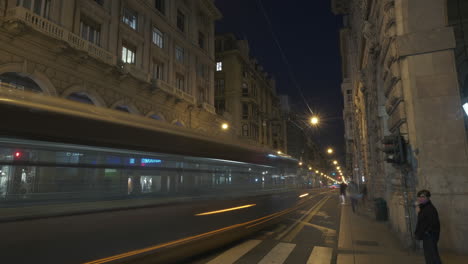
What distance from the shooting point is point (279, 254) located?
707 cm

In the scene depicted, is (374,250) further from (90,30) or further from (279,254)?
(90,30)

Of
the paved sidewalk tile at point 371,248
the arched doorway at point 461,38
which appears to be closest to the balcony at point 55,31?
the paved sidewalk tile at point 371,248

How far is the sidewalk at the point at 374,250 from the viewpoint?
646 cm

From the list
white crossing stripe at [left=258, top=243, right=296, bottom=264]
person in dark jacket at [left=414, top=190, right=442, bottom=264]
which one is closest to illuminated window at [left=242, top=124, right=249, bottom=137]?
white crossing stripe at [left=258, top=243, right=296, bottom=264]

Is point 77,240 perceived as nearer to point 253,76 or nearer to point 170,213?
point 170,213

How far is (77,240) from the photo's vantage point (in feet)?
12.3

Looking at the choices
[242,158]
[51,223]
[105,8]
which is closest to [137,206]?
[51,223]

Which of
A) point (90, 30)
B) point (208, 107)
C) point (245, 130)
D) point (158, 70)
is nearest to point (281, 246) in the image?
point (90, 30)

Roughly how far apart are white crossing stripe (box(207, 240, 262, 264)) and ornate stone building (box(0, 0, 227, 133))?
632 centimetres

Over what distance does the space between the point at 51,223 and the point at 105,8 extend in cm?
1730

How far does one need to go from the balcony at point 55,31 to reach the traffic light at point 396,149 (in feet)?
45.4

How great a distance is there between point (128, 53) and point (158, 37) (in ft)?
12.5

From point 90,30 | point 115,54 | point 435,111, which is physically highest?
point 90,30

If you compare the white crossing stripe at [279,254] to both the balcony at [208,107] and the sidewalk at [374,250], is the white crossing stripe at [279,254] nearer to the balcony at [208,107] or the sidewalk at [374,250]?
the sidewalk at [374,250]
